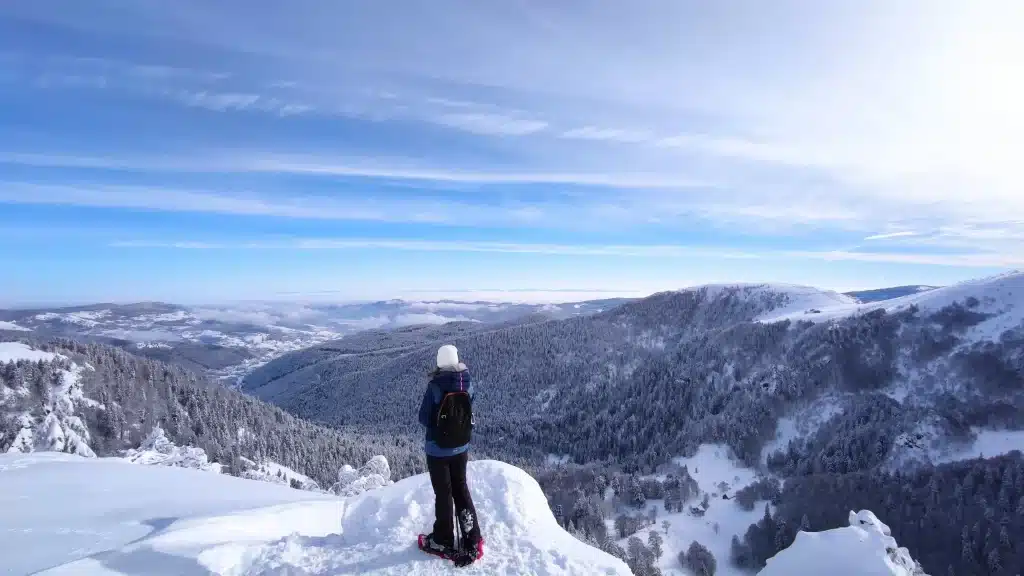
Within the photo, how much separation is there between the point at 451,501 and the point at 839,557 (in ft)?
65.3

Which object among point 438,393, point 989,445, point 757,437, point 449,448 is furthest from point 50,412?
point 989,445

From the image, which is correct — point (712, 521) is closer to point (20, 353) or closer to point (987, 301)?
point (987, 301)

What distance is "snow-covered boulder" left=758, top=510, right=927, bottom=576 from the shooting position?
2030 centimetres

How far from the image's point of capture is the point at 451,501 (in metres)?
10.8

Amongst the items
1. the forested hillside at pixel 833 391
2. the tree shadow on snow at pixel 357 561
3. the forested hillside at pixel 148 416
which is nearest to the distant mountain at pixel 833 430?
the forested hillside at pixel 833 391

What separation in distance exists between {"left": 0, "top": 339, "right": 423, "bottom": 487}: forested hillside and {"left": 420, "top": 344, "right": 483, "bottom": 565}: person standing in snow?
10494 cm

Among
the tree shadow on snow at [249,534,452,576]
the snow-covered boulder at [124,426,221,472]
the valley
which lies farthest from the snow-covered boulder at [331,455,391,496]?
the tree shadow on snow at [249,534,452,576]

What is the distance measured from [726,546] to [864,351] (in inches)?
3705

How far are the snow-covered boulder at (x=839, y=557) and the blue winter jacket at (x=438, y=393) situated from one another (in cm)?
1927

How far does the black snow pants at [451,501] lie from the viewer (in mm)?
10672

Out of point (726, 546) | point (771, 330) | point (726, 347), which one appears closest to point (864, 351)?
point (771, 330)

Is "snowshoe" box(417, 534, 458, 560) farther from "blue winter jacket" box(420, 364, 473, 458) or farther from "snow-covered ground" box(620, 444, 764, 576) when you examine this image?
"snow-covered ground" box(620, 444, 764, 576)

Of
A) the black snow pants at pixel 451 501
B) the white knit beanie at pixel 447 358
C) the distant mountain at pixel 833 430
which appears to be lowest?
the distant mountain at pixel 833 430

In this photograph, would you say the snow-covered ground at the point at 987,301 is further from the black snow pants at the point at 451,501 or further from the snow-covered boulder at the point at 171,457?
the snow-covered boulder at the point at 171,457
